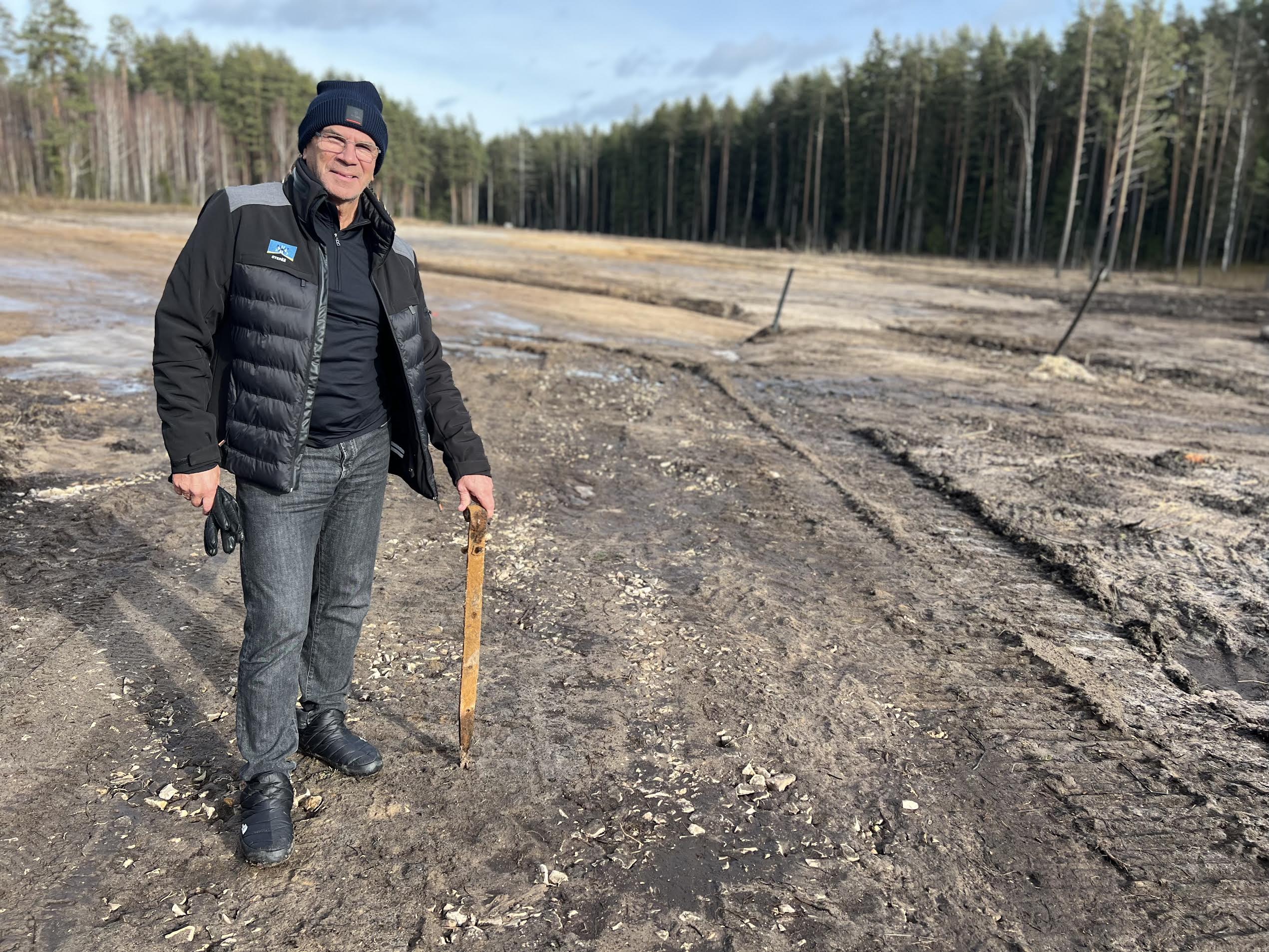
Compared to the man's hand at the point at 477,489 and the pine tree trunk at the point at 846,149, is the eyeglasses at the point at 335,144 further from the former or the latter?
the pine tree trunk at the point at 846,149

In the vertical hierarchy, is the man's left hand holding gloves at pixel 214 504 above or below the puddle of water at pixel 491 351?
above

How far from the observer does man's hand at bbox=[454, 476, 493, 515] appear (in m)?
3.11

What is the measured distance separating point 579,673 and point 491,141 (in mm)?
114322

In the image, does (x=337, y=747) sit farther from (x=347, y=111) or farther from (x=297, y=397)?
(x=347, y=111)

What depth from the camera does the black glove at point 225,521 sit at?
2635 mm

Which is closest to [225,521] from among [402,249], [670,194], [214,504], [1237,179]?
[214,504]

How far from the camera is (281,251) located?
254 cm

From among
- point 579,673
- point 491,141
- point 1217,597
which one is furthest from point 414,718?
point 491,141

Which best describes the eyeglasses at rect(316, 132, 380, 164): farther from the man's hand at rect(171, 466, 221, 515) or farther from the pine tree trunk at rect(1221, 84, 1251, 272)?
the pine tree trunk at rect(1221, 84, 1251, 272)

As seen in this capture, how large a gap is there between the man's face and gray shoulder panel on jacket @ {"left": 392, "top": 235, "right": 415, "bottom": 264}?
0.88 ft

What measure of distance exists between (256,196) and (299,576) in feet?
3.87

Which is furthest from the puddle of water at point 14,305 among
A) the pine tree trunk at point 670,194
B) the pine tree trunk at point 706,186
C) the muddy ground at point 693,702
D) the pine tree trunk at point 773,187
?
the pine tree trunk at point 670,194

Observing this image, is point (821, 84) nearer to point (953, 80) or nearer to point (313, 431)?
point (953, 80)

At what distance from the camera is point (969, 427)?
1005cm
